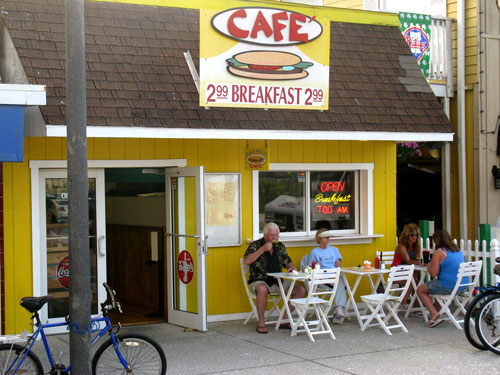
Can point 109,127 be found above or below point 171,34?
below

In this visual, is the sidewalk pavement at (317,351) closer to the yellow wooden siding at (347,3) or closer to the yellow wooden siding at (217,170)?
the yellow wooden siding at (217,170)

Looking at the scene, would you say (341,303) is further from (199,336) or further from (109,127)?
(109,127)

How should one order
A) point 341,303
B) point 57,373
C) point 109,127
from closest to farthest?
1. point 57,373
2. point 109,127
3. point 341,303

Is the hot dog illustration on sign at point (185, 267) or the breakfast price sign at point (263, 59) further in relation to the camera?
the hot dog illustration on sign at point (185, 267)

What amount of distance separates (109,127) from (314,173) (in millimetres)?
3483

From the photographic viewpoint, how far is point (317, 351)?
8055 mm

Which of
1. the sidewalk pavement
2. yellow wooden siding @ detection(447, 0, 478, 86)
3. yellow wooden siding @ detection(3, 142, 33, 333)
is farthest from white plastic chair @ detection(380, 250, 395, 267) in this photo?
yellow wooden siding @ detection(3, 142, 33, 333)

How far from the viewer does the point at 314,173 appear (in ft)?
34.1

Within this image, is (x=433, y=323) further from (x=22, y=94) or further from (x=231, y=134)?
(x=22, y=94)

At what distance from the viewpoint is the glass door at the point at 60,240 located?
8.70 meters

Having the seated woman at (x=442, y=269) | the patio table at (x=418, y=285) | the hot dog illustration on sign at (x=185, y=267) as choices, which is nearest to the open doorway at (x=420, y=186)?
the patio table at (x=418, y=285)

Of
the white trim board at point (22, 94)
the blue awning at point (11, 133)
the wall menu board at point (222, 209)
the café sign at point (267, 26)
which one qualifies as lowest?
the wall menu board at point (222, 209)

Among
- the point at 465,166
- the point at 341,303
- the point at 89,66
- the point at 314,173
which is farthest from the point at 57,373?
the point at 465,166

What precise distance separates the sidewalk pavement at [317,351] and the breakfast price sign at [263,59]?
8.91ft
